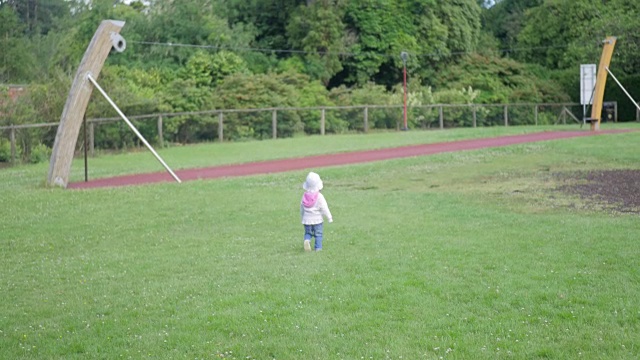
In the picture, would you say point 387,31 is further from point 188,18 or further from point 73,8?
point 73,8

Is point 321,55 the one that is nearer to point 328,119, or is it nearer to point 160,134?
point 328,119

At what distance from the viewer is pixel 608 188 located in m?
18.9

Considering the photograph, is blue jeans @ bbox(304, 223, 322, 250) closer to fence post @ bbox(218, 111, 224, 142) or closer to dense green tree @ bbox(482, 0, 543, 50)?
fence post @ bbox(218, 111, 224, 142)

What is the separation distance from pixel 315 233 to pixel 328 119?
3023 centimetres

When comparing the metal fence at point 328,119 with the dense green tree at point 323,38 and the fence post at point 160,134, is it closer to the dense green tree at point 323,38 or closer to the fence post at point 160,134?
the fence post at point 160,134

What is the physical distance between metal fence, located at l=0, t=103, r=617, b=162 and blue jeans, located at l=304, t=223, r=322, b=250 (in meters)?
17.7

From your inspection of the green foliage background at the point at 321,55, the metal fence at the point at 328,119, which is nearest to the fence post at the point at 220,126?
the metal fence at the point at 328,119

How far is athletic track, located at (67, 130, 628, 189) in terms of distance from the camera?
78.3ft

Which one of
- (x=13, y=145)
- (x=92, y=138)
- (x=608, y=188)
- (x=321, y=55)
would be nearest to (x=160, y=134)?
(x=92, y=138)

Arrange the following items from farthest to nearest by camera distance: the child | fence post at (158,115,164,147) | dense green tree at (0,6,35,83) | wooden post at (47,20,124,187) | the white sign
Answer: dense green tree at (0,6,35,83)
the white sign
fence post at (158,115,164,147)
wooden post at (47,20,124,187)
the child

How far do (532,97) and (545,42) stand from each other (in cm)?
1217

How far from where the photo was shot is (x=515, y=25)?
Result: 74.4m

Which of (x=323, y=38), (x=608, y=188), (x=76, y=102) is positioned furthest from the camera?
(x=323, y=38)

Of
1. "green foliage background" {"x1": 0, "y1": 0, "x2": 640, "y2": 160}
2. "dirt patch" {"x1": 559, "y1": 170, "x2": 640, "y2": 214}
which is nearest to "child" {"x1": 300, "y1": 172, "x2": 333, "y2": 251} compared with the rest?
"dirt patch" {"x1": 559, "y1": 170, "x2": 640, "y2": 214}
